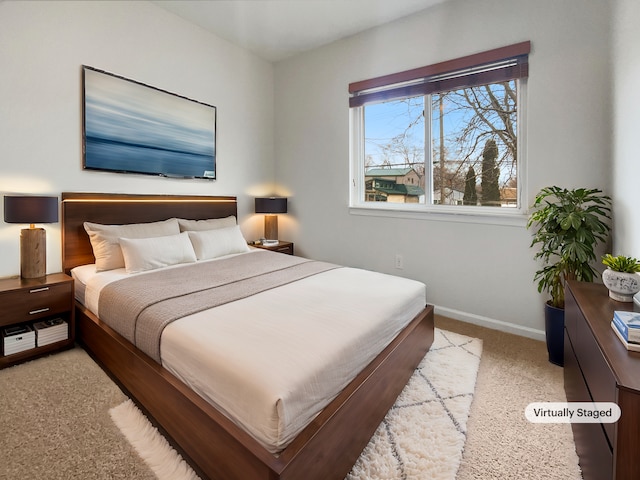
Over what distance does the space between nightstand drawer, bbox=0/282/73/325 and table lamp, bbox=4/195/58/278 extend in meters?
0.22

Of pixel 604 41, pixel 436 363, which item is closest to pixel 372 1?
pixel 604 41

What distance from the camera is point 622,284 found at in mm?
1483

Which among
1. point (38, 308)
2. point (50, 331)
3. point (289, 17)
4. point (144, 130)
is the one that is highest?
point (289, 17)

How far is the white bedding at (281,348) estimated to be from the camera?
1.12m

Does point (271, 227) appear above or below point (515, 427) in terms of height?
above

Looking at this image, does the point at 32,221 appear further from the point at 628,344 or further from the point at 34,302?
the point at 628,344

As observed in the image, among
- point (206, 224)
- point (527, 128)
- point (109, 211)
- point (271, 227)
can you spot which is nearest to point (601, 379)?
point (527, 128)

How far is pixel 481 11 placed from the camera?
276cm

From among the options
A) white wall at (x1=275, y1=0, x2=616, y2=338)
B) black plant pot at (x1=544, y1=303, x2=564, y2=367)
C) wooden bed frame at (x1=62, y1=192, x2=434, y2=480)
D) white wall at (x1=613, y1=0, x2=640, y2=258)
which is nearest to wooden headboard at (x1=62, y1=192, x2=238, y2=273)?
wooden bed frame at (x1=62, y1=192, x2=434, y2=480)

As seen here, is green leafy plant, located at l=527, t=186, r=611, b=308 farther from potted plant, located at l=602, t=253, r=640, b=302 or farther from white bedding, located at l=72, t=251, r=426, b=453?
white bedding, located at l=72, t=251, r=426, b=453

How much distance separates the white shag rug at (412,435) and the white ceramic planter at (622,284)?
2.98ft

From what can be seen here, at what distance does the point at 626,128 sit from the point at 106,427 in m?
3.25

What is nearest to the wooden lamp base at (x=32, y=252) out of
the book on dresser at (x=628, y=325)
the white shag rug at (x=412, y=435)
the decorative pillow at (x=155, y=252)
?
the decorative pillow at (x=155, y=252)

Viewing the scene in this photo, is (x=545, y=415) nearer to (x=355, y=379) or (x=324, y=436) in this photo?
(x=355, y=379)
